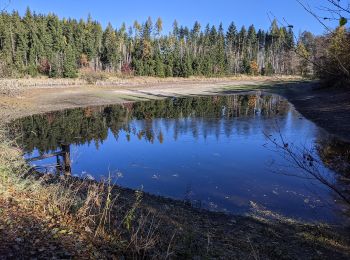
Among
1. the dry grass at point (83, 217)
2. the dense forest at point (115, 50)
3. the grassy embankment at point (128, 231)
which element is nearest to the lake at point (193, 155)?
the dry grass at point (83, 217)

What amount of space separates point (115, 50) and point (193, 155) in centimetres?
7792

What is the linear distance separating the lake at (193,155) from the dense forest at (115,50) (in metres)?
30.2

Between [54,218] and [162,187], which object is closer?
[54,218]

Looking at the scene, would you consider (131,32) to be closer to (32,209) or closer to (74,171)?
(74,171)

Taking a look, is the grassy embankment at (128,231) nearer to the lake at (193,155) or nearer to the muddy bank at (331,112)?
the lake at (193,155)

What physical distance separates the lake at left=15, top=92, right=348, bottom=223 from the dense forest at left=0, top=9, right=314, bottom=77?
98.9ft

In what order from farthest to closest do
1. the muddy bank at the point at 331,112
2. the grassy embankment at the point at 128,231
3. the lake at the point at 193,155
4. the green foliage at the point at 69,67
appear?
the green foliage at the point at 69,67 < the muddy bank at the point at 331,112 < the lake at the point at 193,155 < the grassy embankment at the point at 128,231

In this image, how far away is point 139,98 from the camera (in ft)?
164

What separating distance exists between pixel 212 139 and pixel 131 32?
11558 cm

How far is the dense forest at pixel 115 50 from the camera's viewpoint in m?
77.1

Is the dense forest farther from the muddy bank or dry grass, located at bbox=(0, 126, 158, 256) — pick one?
dry grass, located at bbox=(0, 126, 158, 256)

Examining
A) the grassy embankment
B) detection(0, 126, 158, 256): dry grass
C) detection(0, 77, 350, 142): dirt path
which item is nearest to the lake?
detection(0, 126, 158, 256): dry grass

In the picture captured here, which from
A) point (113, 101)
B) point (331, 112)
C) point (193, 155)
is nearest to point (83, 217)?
point (193, 155)

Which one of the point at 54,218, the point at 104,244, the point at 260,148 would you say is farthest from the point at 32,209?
the point at 260,148
